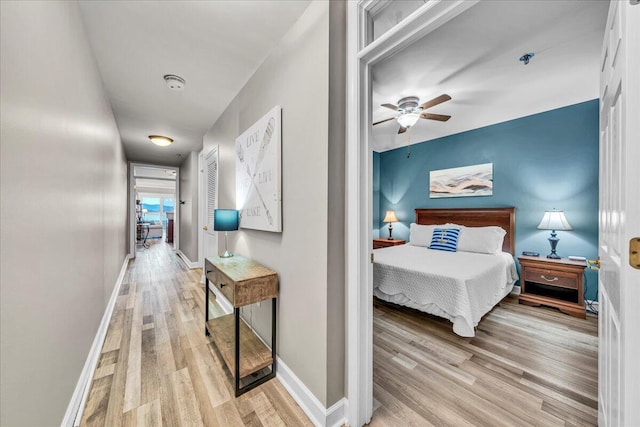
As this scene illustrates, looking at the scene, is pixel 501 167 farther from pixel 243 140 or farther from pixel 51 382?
pixel 51 382

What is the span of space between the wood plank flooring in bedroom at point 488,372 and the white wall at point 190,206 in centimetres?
413

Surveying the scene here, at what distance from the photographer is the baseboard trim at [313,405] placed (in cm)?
132

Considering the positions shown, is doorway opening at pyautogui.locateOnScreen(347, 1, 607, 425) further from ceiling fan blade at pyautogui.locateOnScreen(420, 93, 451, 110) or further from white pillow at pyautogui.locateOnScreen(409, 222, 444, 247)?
white pillow at pyautogui.locateOnScreen(409, 222, 444, 247)

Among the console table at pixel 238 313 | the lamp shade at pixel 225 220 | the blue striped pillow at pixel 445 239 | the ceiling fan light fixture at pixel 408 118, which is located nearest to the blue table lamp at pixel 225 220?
the lamp shade at pixel 225 220

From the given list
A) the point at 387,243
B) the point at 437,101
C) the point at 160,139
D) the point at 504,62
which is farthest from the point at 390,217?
the point at 160,139

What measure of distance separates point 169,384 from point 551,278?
4146mm

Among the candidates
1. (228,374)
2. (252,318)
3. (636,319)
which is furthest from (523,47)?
(228,374)

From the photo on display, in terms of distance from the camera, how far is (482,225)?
3.91m

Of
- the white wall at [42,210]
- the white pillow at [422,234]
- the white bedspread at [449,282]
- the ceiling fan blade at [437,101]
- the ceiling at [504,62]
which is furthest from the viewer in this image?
the white pillow at [422,234]

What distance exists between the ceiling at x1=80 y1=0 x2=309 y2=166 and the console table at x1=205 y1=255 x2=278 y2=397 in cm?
181

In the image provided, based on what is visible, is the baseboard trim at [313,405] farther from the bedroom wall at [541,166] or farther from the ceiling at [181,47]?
the bedroom wall at [541,166]

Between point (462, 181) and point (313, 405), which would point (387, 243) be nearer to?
point (462, 181)

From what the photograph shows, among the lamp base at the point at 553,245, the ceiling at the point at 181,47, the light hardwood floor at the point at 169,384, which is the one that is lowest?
the light hardwood floor at the point at 169,384

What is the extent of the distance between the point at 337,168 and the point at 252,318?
1681mm
